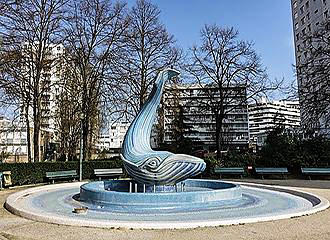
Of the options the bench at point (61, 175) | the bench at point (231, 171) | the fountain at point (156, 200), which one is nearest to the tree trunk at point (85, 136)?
the bench at point (61, 175)

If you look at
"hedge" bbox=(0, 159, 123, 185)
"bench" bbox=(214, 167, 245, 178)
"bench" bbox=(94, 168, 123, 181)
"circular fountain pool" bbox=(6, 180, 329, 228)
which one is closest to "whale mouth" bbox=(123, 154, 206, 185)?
"circular fountain pool" bbox=(6, 180, 329, 228)

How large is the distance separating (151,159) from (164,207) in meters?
2.24

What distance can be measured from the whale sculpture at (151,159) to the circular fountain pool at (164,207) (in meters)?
0.93

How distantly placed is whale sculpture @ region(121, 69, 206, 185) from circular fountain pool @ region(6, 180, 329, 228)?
934 millimetres

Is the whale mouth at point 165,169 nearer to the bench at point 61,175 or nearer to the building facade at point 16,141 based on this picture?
the bench at point 61,175

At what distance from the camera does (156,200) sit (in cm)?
1145

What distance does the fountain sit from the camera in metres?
9.38

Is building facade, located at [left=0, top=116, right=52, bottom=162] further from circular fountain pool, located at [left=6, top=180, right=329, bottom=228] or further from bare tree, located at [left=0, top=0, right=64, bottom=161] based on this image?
circular fountain pool, located at [left=6, top=180, right=329, bottom=228]

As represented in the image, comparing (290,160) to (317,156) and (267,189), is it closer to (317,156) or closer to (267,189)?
(317,156)

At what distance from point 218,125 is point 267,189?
14.8 metres

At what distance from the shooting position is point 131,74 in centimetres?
2739

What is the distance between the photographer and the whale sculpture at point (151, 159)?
1298 centimetres

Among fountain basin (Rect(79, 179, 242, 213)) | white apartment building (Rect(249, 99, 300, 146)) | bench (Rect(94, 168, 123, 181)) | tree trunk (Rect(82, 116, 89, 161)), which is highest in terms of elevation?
white apartment building (Rect(249, 99, 300, 146))

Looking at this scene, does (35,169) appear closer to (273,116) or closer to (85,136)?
(85,136)
